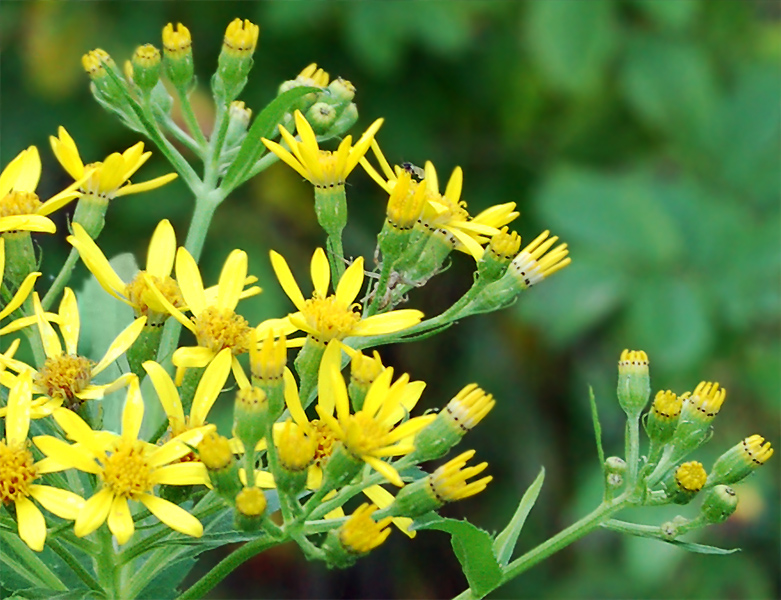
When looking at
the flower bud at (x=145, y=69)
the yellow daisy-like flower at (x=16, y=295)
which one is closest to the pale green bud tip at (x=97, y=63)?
the flower bud at (x=145, y=69)

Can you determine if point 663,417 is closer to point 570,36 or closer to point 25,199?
point 25,199

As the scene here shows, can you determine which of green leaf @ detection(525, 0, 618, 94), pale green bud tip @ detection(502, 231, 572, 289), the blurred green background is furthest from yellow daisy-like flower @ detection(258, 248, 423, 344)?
green leaf @ detection(525, 0, 618, 94)

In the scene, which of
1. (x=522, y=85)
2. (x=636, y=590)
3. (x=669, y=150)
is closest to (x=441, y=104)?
(x=522, y=85)

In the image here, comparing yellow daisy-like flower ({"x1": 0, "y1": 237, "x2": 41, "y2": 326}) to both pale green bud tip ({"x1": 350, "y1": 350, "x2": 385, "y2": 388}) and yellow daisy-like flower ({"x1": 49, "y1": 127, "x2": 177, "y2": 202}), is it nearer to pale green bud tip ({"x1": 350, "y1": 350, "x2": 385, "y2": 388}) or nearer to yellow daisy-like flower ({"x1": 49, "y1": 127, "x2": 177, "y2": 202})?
yellow daisy-like flower ({"x1": 49, "y1": 127, "x2": 177, "y2": 202})

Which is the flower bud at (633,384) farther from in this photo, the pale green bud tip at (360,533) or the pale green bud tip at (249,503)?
the pale green bud tip at (249,503)

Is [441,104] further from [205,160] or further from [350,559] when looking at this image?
[350,559]
